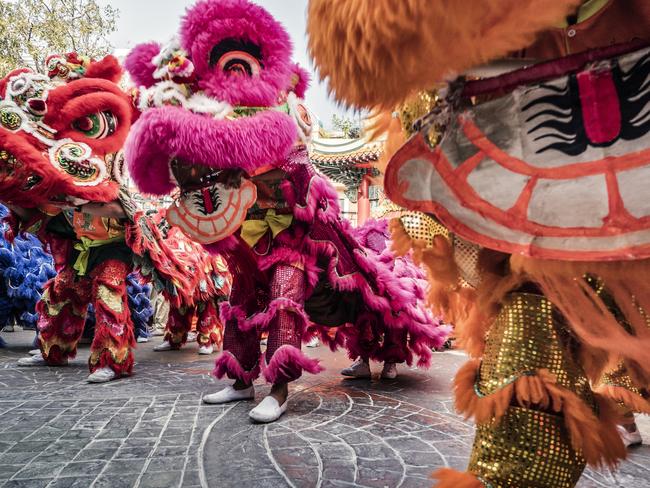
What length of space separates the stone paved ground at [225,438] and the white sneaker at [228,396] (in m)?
0.05

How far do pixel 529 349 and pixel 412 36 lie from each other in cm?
63

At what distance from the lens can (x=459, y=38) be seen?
0.77 metres

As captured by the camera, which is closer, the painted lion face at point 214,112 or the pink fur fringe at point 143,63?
the painted lion face at point 214,112

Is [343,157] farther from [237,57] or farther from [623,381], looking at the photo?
[623,381]

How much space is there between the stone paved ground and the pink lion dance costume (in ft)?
0.86

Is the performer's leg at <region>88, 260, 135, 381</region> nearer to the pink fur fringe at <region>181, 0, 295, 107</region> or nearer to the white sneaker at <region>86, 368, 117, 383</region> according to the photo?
the white sneaker at <region>86, 368, 117, 383</region>

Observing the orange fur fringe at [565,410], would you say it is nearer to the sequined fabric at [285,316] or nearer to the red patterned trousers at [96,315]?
the sequined fabric at [285,316]

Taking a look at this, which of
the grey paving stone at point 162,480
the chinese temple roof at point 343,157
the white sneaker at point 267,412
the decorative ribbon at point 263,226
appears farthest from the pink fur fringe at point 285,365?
the chinese temple roof at point 343,157

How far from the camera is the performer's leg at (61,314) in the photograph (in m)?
3.80

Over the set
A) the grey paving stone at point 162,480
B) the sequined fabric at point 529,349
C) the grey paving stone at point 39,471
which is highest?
the sequined fabric at point 529,349

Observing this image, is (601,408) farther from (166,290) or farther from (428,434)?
(166,290)

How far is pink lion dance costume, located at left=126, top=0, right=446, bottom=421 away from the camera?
2.16 metres

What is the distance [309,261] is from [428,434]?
1.07 meters


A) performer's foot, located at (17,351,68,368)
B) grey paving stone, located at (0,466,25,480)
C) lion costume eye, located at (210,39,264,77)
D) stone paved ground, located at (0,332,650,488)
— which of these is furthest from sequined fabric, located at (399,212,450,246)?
performer's foot, located at (17,351,68,368)
